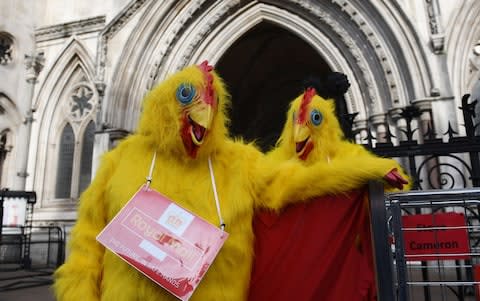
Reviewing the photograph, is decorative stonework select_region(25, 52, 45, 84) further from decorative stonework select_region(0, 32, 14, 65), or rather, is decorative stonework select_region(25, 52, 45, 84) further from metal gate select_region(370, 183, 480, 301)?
metal gate select_region(370, 183, 480, 301)

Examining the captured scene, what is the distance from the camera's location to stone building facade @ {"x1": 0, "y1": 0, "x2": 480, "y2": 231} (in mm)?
6246

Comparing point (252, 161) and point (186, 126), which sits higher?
point (186, 126)

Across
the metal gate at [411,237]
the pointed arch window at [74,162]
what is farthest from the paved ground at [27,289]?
the metal gate at [411,237]

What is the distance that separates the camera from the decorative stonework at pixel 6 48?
377 inches

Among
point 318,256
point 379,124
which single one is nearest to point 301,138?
point 318,256

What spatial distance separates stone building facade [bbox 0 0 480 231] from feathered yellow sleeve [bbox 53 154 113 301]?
17.8 ft

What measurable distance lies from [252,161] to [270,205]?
24cm

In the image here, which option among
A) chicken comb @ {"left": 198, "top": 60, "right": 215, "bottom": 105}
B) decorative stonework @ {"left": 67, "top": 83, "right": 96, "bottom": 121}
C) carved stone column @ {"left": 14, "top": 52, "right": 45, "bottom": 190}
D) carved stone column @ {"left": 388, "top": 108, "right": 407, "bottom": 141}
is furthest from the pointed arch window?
chicken comb @ {"left": 198, "top": 60, "right": 215, "bottom": 105}

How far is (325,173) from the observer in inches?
64.3

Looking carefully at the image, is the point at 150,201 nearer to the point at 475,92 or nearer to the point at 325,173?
the point at 325,173

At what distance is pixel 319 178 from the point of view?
1645 mm

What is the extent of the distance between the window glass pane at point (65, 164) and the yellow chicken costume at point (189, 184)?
8.19m

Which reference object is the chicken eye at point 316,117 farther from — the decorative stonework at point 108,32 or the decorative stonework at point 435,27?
the decorative stonework at point 108,32

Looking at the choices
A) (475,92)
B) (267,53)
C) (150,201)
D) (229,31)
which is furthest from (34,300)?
(267,53)
